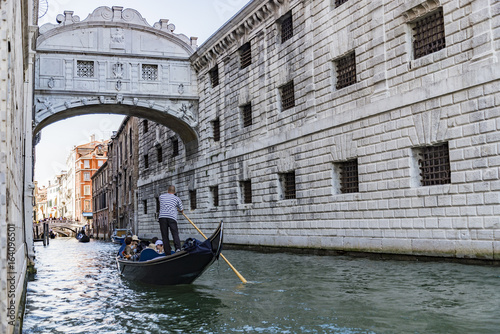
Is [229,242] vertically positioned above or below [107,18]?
below

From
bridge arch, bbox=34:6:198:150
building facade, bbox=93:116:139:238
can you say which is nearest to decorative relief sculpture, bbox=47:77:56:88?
bridge arch, bbox=34:6:198:150

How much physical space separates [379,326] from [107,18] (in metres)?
17.9

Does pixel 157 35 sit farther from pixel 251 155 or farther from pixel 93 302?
pixel 93 302

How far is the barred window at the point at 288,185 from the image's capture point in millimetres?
15086

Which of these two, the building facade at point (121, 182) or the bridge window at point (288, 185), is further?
the building facade at point (121, 182)

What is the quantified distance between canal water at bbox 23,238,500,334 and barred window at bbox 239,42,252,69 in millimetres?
9143

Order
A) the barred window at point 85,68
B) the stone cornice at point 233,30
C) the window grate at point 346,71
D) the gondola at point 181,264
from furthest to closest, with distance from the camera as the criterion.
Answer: the barred window at point 85,68 < the stone cornice at point 233,30 < the window grate at point 346,71 < the gondola at point 181,264

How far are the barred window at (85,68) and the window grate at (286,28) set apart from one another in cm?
791

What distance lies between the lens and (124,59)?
20.1m

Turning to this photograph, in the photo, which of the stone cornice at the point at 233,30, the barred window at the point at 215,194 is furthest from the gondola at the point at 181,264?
the barred window at the point at 215,194

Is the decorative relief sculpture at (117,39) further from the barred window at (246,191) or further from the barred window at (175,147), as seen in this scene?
the barred window at (246,191)

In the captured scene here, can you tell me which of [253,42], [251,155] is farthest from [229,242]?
[253,42]

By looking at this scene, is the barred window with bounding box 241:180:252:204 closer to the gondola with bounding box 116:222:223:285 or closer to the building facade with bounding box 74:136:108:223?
the gondola with bounding box 116:222:223:285

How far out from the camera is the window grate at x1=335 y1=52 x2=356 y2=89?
12.8 metres
